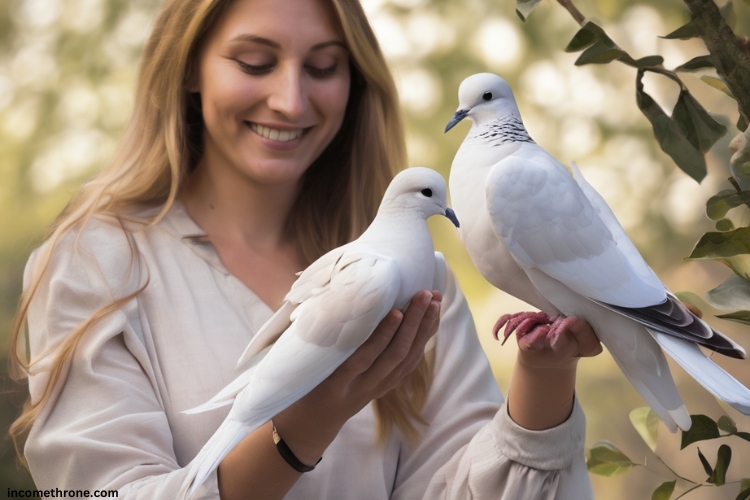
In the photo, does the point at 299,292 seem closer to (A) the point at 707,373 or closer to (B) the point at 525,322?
(B) the point at 525,322

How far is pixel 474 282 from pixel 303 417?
1.10 meters

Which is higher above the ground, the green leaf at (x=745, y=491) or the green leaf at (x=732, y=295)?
the green leaf at (x=732, y=295)

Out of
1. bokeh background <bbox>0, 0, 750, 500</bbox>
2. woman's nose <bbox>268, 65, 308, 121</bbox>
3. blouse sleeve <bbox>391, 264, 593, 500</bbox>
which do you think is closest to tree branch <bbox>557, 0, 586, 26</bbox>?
woman's nose <bbox>268, 65, 308, 121</bbox>

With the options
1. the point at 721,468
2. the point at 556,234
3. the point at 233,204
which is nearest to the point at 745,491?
the point at 721,468

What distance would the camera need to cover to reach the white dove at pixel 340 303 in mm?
590

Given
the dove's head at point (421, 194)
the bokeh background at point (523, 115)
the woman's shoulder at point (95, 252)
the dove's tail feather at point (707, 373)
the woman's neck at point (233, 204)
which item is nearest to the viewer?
the dove's tail feather at point (707, 373)

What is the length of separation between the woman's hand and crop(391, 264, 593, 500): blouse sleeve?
0.65 feet

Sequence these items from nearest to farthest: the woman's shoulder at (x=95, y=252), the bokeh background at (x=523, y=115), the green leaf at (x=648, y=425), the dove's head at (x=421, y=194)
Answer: the dove's head at (x=421, y=194), the green leaf at (x=648, y=425), the woman's shoulder at (x=95, y=252), the bokeh background at (x=523, y=115)

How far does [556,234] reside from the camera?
25.4 inches

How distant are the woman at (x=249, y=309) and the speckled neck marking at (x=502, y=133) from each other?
17 cm

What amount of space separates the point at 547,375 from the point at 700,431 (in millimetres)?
166

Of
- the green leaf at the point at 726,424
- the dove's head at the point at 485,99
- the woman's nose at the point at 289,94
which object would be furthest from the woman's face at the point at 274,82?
the green leaf at the point at 726,424

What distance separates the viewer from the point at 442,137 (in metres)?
1.79

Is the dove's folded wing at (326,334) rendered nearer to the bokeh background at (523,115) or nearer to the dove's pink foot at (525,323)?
the dove's pink foot at (525,323)
